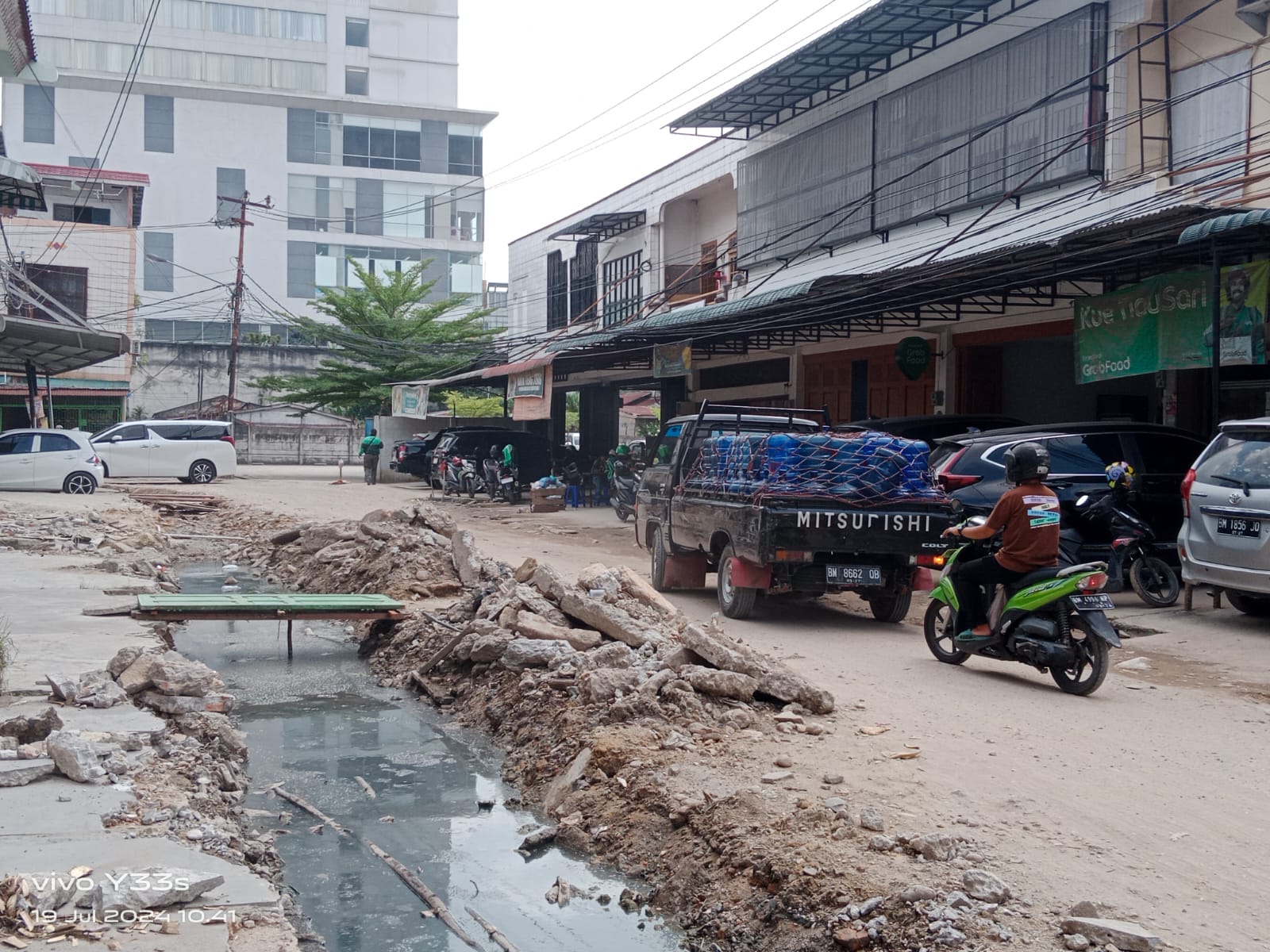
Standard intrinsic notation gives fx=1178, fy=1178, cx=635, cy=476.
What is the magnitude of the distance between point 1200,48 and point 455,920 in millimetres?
15728

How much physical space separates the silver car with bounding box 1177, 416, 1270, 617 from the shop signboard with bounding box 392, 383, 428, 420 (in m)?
29.3

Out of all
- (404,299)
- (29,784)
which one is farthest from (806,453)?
(404,299)

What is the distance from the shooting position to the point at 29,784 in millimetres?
5066

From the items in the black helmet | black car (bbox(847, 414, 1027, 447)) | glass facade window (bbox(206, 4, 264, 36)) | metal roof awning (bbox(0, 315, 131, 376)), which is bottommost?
the black helmet

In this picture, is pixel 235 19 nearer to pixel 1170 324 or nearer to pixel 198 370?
pixel 198 370

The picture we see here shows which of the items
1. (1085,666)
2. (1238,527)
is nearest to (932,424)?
(1238,527)

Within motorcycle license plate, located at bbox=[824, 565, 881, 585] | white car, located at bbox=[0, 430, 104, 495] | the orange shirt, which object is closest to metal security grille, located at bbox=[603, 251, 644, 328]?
white car, located at bbox=[0, 430, 104, 495]

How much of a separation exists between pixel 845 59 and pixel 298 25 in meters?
54.4

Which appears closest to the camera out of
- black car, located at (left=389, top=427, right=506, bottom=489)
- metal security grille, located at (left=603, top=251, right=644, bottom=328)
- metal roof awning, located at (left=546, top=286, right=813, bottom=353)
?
metal roof awning, located at (left=546, top=286, right=813, bottom=353)

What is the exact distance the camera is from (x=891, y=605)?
434 inches

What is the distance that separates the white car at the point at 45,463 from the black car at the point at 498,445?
8471mm

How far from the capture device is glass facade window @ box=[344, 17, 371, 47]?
6812 centimetres

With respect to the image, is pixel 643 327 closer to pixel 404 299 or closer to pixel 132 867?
pixel 132 867

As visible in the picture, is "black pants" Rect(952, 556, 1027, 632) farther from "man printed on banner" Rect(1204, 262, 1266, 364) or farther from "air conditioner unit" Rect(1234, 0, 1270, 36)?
"air conditioner unit" Rect(1234, 0, 1270, 36)
